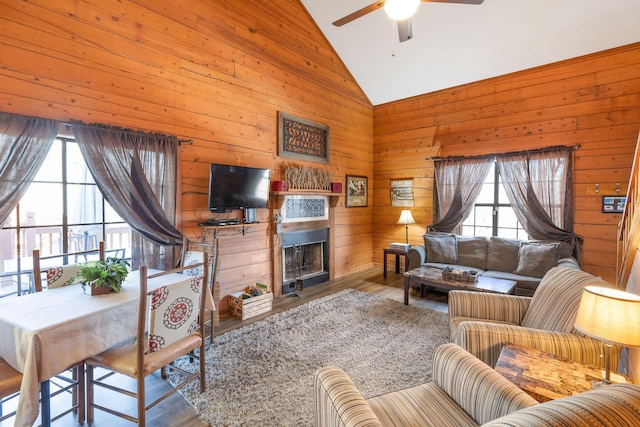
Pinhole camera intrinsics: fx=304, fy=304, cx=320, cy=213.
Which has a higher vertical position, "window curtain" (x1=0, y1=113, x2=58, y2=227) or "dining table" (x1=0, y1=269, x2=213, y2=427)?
"window curtain" (x1=0, y1=113, x2=58, y2=227)

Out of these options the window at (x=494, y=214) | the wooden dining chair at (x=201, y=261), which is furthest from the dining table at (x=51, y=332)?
the window at (x=494, y=214)

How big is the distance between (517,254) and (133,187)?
493 cm

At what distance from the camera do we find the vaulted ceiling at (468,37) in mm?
3736

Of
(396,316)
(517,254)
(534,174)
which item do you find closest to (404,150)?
(534,174)

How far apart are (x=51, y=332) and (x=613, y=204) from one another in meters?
5.85

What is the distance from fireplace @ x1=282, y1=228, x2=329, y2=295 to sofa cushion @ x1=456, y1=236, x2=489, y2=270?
2.17m

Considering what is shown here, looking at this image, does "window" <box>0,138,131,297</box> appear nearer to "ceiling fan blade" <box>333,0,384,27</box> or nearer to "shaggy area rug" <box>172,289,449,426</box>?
"shaggy area rug" <box>172,289,449,426</box>

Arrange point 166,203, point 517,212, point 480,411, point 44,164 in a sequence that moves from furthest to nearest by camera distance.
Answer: point 517,212 < point 166,203 < point 44,164 < point 480,411

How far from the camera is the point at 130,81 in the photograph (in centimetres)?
301

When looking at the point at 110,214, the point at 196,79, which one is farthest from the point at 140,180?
the point at 196,79

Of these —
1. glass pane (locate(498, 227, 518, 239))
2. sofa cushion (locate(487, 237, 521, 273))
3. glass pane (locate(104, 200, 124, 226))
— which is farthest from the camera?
glass pane (locate(498, 227, 518, 239))

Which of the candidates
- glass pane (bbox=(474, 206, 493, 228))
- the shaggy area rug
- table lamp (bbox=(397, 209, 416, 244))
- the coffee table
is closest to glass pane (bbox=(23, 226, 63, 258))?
the shaggy area rug

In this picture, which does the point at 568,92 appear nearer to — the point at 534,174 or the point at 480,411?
the point at 534,174

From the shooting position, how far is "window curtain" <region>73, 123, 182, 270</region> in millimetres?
2736
